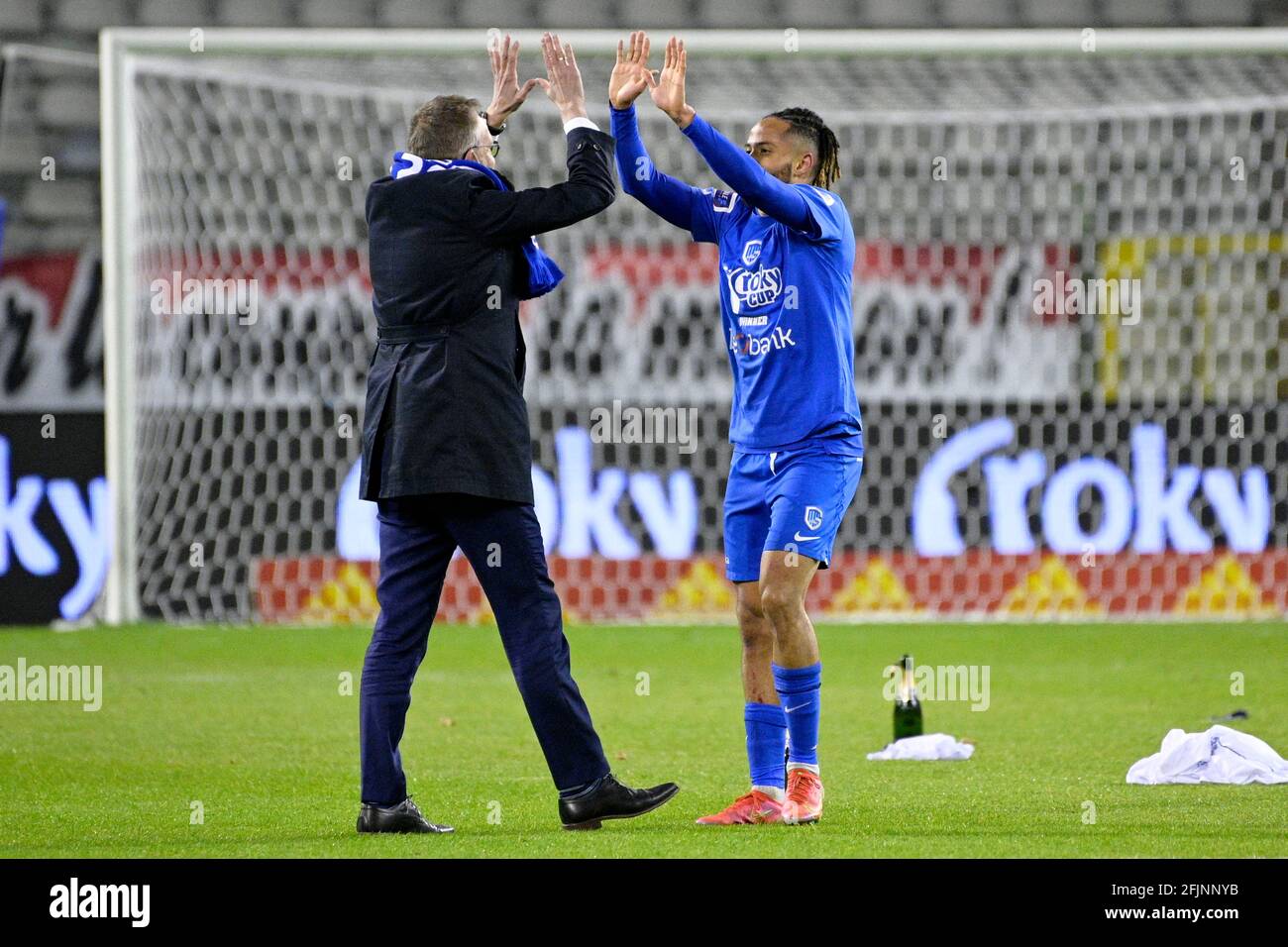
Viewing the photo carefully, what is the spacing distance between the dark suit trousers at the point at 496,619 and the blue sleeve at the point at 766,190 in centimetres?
89

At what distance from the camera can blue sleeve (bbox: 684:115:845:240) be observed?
4.45m

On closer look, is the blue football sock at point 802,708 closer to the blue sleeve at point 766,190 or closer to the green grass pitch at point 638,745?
the green grass pitch at point 638,745

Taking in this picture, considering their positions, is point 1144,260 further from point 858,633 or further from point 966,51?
point 858,633

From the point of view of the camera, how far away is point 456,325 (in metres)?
4.45

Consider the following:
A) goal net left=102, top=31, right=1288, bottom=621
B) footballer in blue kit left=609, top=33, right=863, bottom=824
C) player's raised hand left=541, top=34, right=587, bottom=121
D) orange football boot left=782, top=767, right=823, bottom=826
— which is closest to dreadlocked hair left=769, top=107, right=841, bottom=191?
footballer in blue kit left=609, top=33, right=863, bottom=824

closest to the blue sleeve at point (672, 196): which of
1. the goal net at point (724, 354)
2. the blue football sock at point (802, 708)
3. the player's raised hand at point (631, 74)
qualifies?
the player's raised hand at point (631, 74)

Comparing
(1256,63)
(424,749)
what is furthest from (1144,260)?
(424,749)

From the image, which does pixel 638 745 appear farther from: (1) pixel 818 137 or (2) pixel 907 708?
(1) pixel 818 137

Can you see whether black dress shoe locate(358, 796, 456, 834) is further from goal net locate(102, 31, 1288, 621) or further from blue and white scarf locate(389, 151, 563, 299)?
goal net locate(102, 31, 1288, 621)

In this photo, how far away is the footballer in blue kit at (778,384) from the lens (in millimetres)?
4633

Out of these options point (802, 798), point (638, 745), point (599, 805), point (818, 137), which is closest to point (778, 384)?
point (818, 137)

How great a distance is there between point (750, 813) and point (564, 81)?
1.78 meters

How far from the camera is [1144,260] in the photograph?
10695 mm

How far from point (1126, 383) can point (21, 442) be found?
5.83 metres
